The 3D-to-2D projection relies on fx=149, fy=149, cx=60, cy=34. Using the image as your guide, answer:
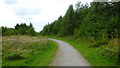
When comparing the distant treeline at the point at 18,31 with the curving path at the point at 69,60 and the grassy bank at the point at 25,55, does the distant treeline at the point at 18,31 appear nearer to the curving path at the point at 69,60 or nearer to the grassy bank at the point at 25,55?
the grassy bank at the point at 25,55

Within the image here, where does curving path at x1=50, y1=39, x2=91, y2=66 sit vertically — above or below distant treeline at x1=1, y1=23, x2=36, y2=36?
below

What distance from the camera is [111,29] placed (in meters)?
20.7

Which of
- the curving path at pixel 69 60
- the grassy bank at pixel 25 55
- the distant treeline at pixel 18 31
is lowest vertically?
the curving path at pixel 69 60

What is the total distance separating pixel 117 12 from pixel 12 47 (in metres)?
14.7

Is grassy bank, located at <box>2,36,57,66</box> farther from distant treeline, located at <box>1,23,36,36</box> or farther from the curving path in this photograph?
distant treeline, located at <box>1,23,36,36</box>

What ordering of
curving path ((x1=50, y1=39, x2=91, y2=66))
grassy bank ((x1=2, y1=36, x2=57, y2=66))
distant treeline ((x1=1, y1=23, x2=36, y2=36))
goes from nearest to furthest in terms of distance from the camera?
curving path ((x1=50, y1=39, x2=91, y2=66)) → grassy bank ((x1=2, y1=36, x2=57, y2=66)) → distant treeline ((x1=1, y1=23, x2=36, y2=36))

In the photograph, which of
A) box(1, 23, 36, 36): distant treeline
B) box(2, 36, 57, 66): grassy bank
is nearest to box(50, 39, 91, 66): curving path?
box(2, 36, 57, 66): grassy bank

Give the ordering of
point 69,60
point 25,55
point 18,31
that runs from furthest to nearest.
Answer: point 18,31, point 25,55, point 69,60

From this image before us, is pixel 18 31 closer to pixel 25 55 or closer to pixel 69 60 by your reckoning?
pixel 25 55

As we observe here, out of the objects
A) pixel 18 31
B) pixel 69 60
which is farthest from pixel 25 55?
pixel 18 31

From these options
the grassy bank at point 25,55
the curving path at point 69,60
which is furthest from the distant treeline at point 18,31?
the curving path at point 69,60

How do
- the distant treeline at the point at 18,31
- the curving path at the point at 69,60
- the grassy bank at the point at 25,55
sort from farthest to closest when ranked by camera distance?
the distant treeline at the point at 18,31, the grassy bank at the point at 25,55, the curving path at the point at 69,60

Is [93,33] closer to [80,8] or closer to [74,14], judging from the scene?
[74,14]

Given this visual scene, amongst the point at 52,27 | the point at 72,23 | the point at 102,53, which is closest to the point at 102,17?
the point at 102,53
